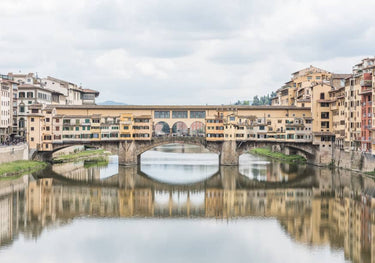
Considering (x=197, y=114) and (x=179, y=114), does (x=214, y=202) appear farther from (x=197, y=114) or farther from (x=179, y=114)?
(x=179, y=114)

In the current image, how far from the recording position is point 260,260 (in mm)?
23219

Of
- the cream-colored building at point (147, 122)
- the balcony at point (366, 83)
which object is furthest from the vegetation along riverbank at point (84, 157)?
the balcony at point (366, 83)

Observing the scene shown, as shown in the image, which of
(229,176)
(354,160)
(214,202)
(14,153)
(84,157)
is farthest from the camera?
(84,157)

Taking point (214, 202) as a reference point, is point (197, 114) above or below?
above

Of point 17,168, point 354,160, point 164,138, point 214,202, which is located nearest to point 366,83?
point 354,160

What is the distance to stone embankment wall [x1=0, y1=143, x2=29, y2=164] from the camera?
47.2 metres

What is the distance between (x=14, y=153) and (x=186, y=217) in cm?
2408

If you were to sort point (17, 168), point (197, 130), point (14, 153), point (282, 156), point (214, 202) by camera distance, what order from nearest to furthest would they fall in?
point (214, 202) < point (17, 168) < point (14, 153) < point (282, 156) < point (197, 130)

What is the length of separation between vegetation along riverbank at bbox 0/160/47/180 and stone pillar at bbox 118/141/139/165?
8.12 m

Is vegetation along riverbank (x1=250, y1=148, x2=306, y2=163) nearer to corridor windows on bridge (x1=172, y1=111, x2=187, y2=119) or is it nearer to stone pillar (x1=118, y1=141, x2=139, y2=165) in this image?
corridor windows on bridge (x1=172, y1=111, x2=187, y2=119)

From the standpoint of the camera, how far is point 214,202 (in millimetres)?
36875

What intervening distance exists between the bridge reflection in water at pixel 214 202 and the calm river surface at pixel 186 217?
2.4 inches

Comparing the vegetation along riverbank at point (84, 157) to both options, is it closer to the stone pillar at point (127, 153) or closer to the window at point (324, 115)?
the stone pillar at point (127, 153)

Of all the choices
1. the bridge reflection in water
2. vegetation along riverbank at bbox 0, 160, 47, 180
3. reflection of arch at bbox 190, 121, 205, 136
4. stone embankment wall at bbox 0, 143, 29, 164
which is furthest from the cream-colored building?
the bridge reflection in water
